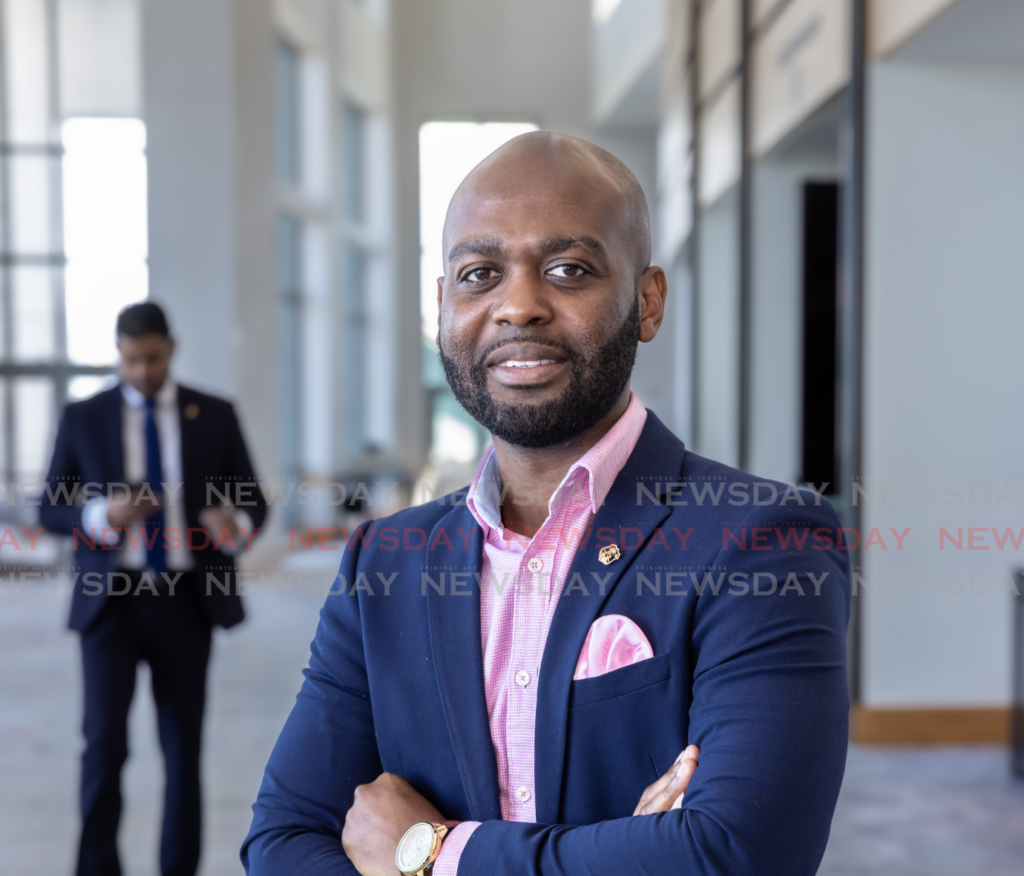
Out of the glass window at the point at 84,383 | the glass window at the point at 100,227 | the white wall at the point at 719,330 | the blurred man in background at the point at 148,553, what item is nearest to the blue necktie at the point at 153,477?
the blurred man in background at the point at 148,553

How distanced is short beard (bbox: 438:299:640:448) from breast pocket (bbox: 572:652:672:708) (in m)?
0.29

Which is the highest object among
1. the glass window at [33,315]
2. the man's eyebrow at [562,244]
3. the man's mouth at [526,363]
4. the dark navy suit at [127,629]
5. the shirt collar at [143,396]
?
the glass window at [33,315]

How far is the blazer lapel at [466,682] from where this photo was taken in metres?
1.23

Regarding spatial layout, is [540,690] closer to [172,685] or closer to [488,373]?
[488,373]

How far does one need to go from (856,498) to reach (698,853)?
382 centimetres

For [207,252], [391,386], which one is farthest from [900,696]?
[391,386]

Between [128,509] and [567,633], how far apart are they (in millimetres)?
2068

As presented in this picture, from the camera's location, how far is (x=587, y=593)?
124 centimetres

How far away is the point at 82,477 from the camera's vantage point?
3186 mm

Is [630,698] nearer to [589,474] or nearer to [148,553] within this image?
[589,474]

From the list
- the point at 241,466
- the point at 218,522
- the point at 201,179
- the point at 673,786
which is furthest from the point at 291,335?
the point at 673,786

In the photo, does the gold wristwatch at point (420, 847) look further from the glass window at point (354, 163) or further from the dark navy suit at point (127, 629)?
the glass window at point (354, 163)

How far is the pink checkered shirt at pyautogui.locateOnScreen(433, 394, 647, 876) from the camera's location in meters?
1.24

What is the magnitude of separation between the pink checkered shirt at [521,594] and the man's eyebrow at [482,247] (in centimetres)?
27
